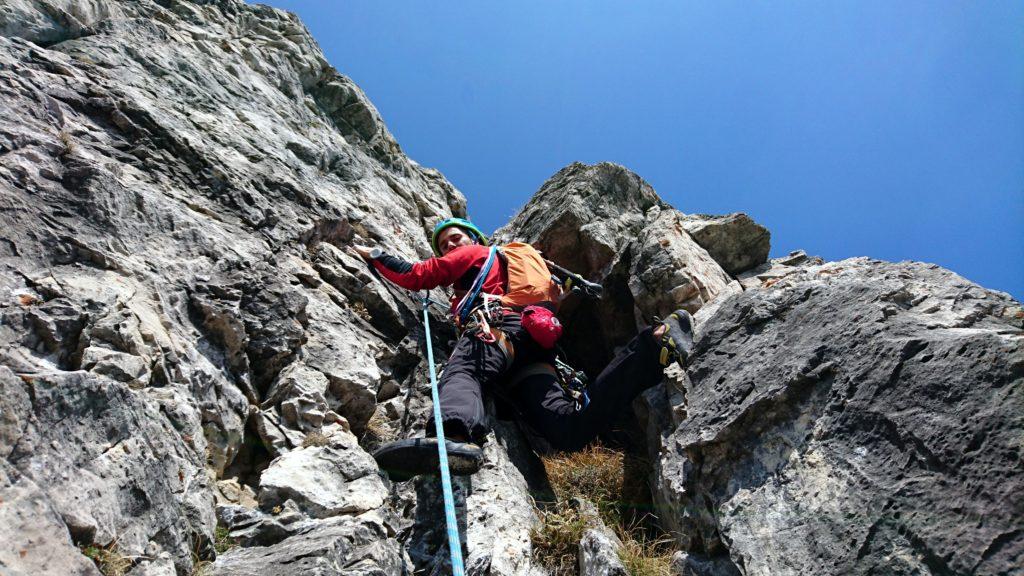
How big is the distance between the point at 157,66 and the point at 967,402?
34.3ft

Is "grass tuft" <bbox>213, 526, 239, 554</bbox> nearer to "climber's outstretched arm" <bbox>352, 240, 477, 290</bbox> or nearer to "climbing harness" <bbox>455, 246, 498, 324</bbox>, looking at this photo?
"climbing harness" <bbox>455, 246, 498, 324</bbox>

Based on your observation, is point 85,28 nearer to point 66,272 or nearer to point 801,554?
point 66,272

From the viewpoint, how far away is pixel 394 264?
25.6 feet

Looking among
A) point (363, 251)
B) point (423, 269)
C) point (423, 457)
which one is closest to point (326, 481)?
point (423, 457)

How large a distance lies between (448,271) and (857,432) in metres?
5.24

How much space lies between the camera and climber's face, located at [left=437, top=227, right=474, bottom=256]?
9.48 meters

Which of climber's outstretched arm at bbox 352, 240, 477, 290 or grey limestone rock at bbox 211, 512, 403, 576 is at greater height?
climber's outstretched arm at bbox 352, 240, 477, 290

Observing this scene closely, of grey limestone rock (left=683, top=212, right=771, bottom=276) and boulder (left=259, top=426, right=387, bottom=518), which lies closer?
boulder (left=259, top=426, right=387, bottom=518)

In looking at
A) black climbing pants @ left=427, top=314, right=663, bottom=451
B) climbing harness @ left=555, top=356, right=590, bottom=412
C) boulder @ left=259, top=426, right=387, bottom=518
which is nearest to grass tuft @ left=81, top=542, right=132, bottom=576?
boulder @ left=259, top=426, right=387, bottom=518

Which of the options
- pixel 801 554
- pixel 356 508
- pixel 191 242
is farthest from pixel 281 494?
pixel 801 554

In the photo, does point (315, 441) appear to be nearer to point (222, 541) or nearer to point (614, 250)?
point (222, 541)

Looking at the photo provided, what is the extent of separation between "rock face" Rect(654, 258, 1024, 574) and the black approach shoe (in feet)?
6.45

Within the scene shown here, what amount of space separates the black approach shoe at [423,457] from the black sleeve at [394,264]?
3250 millimetres

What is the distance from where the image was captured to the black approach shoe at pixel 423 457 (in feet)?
15.7
